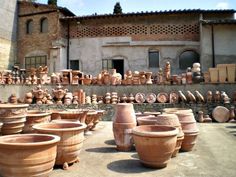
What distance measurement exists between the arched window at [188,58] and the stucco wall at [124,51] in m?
0.26

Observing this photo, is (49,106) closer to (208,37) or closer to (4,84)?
(4,84)

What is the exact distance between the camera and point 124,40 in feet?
56.6

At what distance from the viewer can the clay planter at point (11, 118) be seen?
18.2ft

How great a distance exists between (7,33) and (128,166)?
54.0 ft

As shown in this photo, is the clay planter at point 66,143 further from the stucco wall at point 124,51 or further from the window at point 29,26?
the window at point 29,26

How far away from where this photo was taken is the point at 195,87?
12.1 m

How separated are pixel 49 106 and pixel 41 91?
846 mm

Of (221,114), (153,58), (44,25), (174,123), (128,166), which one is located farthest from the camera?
(44,25)

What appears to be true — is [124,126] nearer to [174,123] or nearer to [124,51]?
[174,123]

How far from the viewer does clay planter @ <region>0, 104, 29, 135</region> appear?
18.2ft

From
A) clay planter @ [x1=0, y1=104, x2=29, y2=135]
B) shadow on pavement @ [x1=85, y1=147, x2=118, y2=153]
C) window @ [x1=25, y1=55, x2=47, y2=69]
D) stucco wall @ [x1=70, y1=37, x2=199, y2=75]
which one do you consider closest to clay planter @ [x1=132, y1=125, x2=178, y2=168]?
shadow on pavement @ [x1=85, y1=147, x2=118, y2=153]

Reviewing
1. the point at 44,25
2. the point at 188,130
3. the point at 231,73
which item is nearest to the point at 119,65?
the point at 44,25

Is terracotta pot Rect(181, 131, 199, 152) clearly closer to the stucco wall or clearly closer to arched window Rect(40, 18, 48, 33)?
the stucco wall

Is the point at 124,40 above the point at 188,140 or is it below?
above
